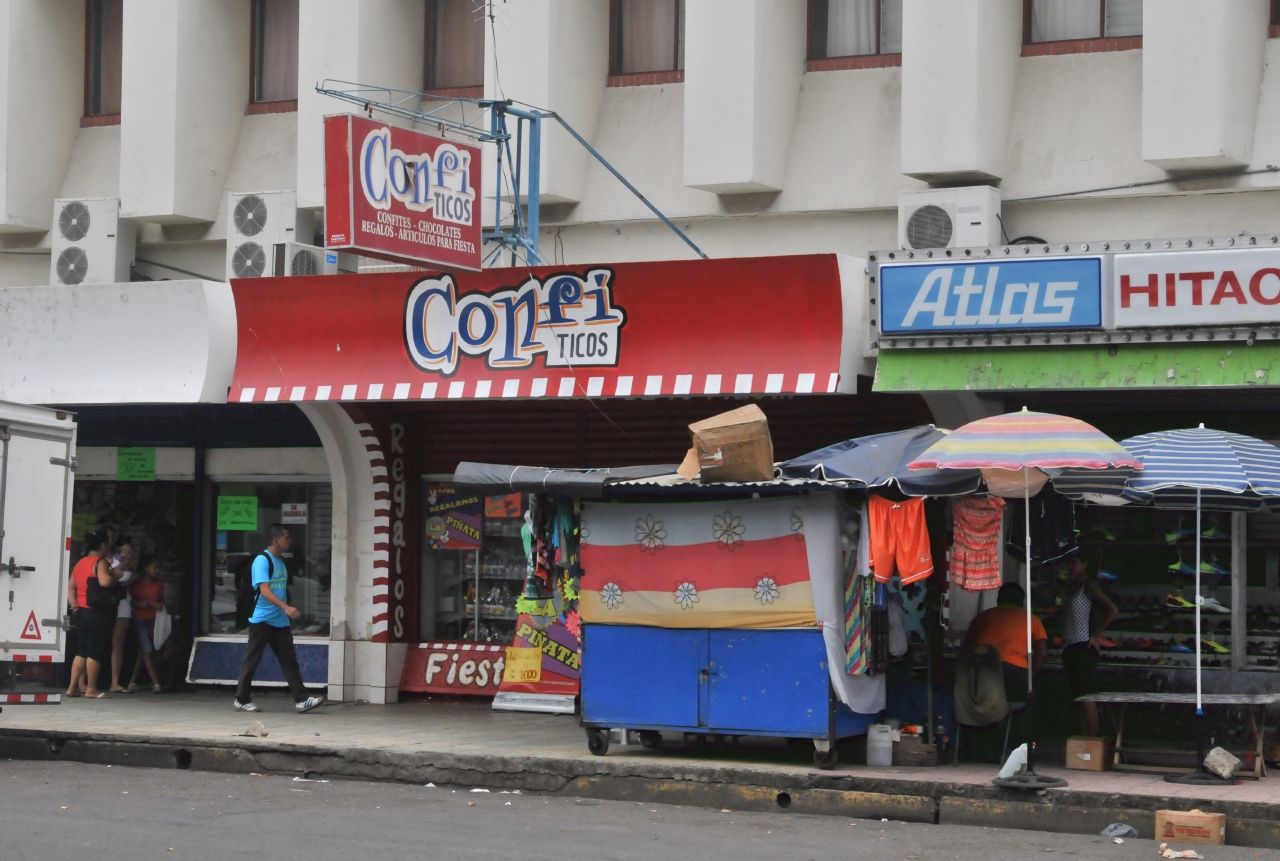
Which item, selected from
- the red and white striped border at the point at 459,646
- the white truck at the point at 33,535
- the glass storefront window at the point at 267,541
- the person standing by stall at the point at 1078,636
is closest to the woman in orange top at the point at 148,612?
the glass storefront window at the point at 267,541

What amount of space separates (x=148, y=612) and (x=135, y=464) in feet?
5.47

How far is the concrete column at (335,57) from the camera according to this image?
16.9 m

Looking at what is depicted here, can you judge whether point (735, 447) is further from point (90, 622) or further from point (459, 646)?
point (90, 622)

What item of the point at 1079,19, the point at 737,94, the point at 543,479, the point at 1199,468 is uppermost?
the point at 1079,19

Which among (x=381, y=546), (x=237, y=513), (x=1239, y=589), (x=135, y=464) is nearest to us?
(x=1239, y=589)

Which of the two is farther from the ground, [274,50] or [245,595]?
[274,50]

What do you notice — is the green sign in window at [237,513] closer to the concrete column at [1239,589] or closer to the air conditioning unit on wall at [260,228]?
the air conditioning unit on wall at [260,228]

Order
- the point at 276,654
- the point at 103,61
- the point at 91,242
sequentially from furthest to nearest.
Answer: the point at 103,61
the point at 91,242
the point at 276,654

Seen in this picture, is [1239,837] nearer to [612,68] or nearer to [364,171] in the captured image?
[364,171]

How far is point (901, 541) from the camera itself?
39.8 feet

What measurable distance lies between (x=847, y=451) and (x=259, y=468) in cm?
790

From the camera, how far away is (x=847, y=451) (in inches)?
491

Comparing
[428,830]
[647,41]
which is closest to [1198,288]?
[647,41]

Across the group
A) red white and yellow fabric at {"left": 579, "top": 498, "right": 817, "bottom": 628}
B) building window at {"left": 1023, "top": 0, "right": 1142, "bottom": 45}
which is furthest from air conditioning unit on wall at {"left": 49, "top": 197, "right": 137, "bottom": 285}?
building window at {"left": 1023, "top": 0, "right": 1142, "bottom": 45}
